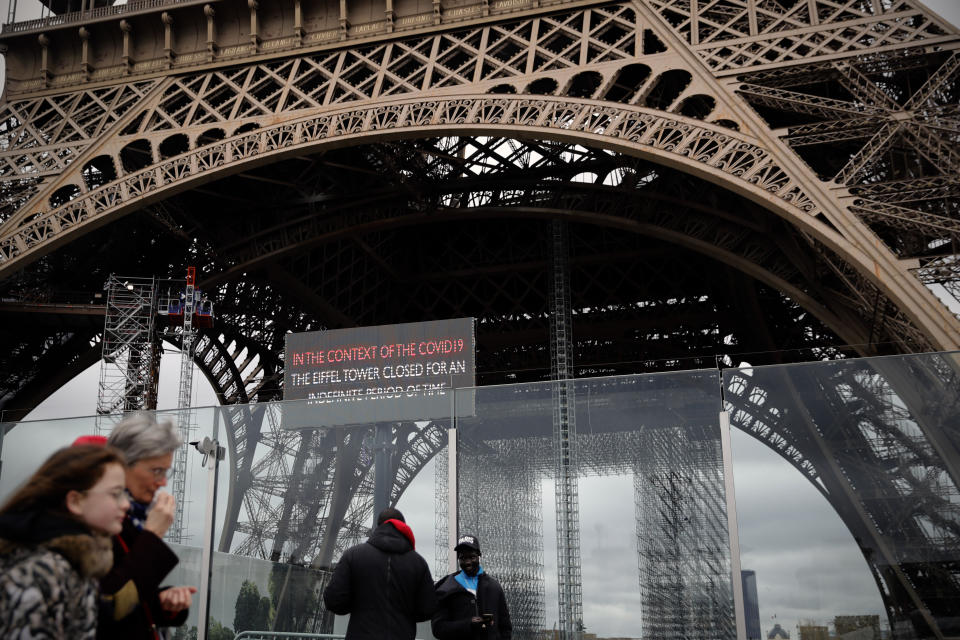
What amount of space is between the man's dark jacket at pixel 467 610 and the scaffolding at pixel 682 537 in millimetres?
2298

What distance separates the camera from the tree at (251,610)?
8.89 m

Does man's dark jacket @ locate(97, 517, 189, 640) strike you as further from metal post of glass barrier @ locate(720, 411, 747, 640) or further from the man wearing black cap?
metal post of glass barrier @ locate(720, 411, 747, 640)

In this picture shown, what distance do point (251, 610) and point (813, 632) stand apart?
4845 millimetres

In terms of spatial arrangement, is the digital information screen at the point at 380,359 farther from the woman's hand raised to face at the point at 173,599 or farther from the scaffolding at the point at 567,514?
the woman's hand raised to face at the point at 173,599

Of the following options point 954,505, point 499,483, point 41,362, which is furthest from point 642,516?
point 41,362

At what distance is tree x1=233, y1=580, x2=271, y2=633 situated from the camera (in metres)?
8.89

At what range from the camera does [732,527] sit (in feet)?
27.3

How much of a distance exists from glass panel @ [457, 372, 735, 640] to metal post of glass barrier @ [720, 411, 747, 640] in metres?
0.05

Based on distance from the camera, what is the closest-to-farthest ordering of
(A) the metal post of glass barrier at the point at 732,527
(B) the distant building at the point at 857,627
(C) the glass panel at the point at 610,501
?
(B) the distant building at the point at 857,627, (A) the metal post of glass barrier at the point at 732,527, (C) the glass panel at the point at 610,501

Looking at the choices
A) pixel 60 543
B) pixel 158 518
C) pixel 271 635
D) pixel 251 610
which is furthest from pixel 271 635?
pixel 60 543

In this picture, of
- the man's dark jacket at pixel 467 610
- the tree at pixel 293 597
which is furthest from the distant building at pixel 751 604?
the tree at pixel 293 597

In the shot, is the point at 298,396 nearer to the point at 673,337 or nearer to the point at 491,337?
the point at 491,337

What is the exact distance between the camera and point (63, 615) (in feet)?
8.80

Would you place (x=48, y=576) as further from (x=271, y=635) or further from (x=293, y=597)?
(x=293, y=597)
